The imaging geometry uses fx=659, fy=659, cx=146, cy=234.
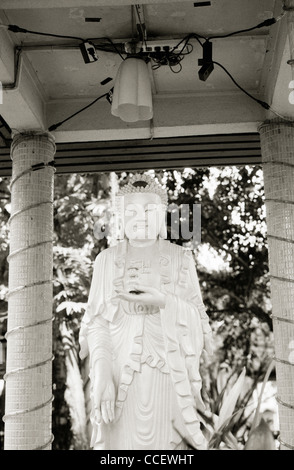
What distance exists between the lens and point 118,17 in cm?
415

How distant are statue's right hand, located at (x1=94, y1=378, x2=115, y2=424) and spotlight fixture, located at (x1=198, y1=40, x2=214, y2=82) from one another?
1915 mm

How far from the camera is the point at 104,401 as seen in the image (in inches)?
143

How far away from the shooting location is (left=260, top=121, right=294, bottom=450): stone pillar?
14.1ft

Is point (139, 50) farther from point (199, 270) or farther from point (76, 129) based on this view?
point (199, 270)

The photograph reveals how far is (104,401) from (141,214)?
3.67 feet

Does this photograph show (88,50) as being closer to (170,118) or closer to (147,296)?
(170,118)

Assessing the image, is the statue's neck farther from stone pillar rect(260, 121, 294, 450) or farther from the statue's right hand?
stone pillar rect(260, 121, 294, 450)

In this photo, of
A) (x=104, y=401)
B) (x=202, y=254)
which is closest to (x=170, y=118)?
(x=104, y=401)

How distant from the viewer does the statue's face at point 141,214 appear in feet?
13.1

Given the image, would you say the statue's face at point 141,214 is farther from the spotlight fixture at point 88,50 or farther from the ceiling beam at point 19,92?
the ceiling beam at point 19,92

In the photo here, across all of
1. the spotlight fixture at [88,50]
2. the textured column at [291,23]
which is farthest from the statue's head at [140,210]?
the textured column at [291,23]
